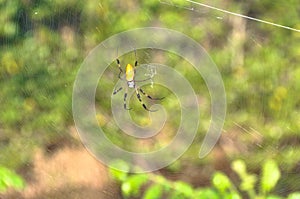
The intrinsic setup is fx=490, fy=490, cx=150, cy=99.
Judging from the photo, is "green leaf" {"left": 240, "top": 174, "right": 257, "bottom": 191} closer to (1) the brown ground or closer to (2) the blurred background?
(2) the blurred background

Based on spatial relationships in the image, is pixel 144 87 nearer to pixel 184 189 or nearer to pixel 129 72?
pixel 129 72

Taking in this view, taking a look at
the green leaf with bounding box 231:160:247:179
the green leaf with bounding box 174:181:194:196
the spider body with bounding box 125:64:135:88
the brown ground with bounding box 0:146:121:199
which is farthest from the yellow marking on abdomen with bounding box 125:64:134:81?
the green leaf with bounding box 174:181:194:196

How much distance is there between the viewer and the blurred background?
256cm

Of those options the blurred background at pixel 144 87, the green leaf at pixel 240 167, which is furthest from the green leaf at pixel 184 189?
the blurred background at pixel 144 87

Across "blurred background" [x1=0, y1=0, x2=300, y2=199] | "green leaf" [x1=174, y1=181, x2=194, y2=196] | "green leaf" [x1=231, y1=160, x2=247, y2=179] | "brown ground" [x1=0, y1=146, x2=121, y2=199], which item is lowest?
"green leaf" [x1=174, y1=181, x2=194, y2=196]

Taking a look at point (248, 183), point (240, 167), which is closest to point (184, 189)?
point (240, 167)

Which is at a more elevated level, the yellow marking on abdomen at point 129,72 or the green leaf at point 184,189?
the yellow marking on abdomen at point 129,72

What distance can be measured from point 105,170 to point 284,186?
3.01ft

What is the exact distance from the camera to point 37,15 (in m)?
2.79

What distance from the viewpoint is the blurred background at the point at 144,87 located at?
8.40ft

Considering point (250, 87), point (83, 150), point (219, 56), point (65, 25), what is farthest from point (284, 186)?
point (65, 25)

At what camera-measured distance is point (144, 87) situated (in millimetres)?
2697

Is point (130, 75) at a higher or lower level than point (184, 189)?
higher

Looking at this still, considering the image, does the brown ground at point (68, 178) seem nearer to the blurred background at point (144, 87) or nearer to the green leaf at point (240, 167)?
the blurred background at point (144, 87)
